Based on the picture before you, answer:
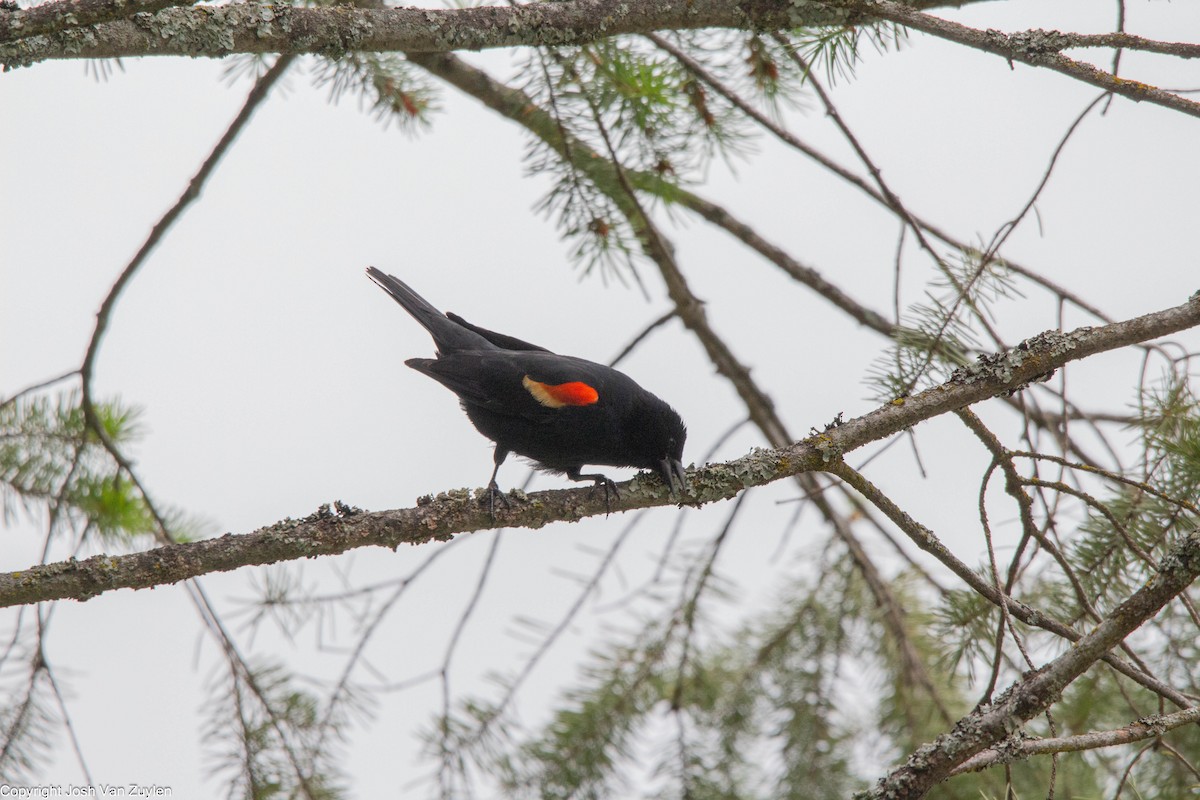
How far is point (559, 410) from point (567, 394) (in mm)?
73

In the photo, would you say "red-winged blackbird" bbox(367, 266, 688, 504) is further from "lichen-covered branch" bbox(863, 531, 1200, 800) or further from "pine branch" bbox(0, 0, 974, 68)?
"lichen-covered branch" bbox(863, 531, 1200, 800)

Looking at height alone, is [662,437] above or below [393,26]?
below

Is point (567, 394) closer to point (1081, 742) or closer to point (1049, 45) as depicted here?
point (1049, 45)

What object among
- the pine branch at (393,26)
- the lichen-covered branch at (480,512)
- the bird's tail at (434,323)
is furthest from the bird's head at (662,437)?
the pine branch at (393,26)

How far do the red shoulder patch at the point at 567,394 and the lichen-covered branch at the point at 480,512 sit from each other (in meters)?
0.97

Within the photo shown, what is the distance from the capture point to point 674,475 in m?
2.97

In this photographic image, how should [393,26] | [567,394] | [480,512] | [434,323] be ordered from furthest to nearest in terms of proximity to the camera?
[434,323] < [567,394] < [393,26] < [480,512]

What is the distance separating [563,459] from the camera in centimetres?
368

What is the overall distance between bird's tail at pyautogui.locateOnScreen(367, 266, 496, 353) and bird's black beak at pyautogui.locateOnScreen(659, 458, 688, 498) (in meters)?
1.16

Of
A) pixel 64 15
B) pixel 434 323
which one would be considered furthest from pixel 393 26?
pixel 434 323

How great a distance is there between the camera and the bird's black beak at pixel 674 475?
2712mm

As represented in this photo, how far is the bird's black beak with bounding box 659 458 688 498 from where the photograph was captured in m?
2.71

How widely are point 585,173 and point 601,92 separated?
35 centimetres

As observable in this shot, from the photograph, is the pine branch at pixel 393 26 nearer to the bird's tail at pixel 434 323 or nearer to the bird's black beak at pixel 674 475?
the bird's black beak at pixel 674 475
